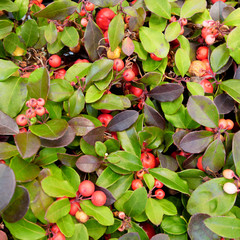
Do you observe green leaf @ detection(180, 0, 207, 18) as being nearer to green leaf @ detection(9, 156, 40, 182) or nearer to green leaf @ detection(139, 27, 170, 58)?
green leaf @ detection(139, 27, 170, 58)

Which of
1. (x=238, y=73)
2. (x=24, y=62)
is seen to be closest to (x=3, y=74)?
(x=24, y=62)

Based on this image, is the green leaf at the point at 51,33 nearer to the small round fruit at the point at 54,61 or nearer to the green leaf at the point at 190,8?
the small round fruit at the point at 54,61

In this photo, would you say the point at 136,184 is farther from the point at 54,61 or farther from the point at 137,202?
the point at 54,61

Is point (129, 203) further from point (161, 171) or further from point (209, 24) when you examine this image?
point (209, 24)

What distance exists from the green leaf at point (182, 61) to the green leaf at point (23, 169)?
0.49 meters

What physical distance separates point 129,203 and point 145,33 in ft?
1.58

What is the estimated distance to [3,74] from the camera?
2.42 feet

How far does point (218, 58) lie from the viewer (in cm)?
81

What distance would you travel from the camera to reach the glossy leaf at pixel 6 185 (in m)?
0.57

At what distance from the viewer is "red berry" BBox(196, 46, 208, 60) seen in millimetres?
869

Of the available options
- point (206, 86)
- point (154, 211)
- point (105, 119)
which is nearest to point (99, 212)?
point (154, 211)

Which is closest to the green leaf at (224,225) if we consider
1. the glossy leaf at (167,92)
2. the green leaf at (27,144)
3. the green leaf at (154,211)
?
the green leaf at (154,211)

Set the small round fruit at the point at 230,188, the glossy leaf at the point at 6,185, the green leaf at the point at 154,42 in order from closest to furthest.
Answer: the glossy leaf at the point at 6,185, the small round fruit at the point at 230,188, the green leaf at the point at 154,42

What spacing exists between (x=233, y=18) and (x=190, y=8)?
0.13m
